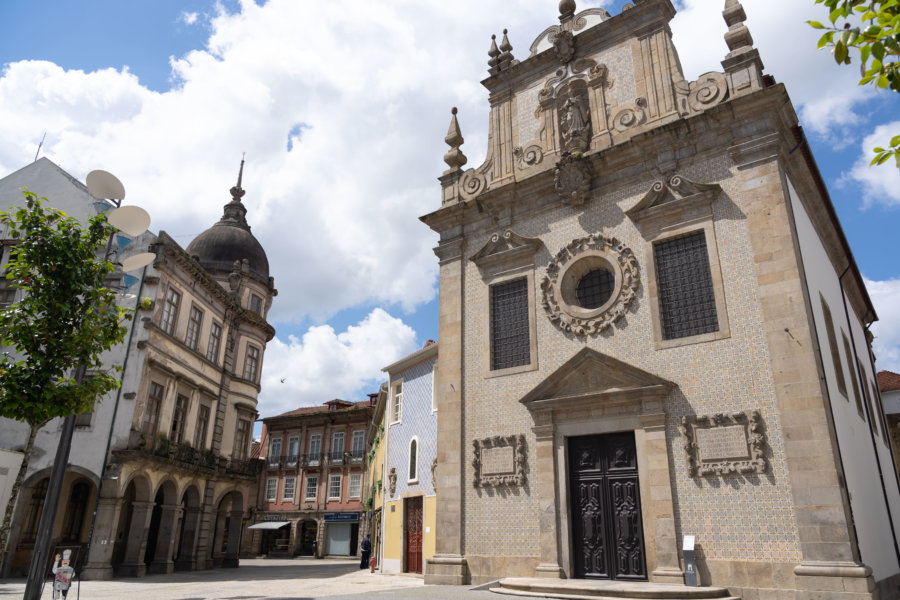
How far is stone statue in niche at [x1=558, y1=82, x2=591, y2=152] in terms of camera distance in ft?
49.1

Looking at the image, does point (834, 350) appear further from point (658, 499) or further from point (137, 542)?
point (137, 542)

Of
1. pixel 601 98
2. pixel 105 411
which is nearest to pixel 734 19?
pixel 601 98

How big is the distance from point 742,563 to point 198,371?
21350 millimetres

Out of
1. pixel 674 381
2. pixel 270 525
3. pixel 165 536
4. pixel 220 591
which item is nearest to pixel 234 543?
pixel 165 536

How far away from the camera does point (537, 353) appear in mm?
14180

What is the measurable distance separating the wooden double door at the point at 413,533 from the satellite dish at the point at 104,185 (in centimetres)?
1370

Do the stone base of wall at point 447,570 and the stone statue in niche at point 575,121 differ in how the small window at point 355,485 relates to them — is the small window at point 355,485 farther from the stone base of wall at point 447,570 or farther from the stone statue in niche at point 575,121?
the stone statue in niche at point 575,121

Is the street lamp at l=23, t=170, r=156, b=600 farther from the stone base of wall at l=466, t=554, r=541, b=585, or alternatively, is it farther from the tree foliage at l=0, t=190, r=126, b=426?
the stone base of wall at l=466, t=554, r=541, b=585

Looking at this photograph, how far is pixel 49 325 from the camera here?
9680mm

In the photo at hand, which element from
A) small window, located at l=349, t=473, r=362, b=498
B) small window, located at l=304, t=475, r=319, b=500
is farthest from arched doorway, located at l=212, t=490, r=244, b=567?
small window, located at l=304, t=475, r=319, b=500

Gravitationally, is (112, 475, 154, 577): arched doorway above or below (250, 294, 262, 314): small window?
below

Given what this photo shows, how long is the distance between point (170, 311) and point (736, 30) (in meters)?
20.4

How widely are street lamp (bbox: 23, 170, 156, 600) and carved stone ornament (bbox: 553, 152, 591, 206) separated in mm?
8985

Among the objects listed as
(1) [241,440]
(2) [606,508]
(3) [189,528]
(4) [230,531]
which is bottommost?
(4) [230,531]
